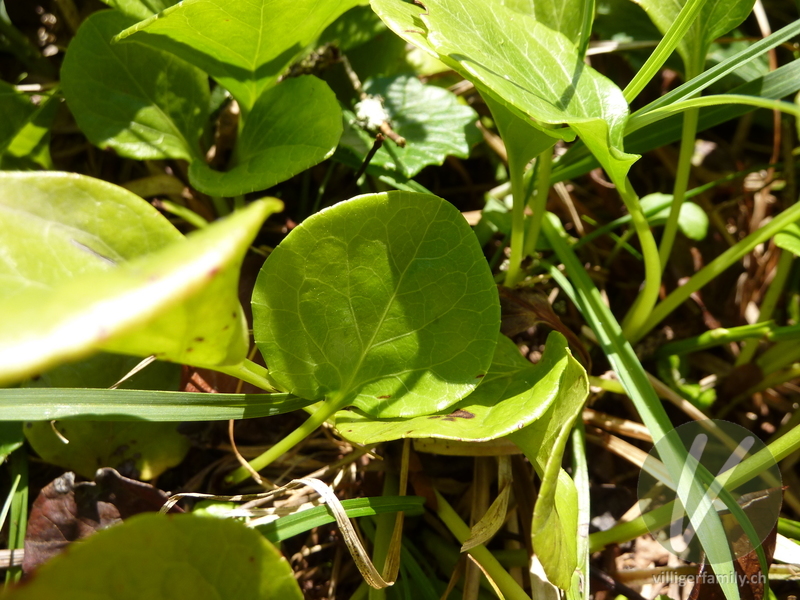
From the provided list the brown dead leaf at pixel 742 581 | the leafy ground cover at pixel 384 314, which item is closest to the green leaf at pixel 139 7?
the leafy ground cover at pixel 384 314

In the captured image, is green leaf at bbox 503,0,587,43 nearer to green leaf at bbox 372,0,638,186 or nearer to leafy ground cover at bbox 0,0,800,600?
leafy ground cover at bbox 0,0,800,600

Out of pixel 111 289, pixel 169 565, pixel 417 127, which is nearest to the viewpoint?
pixel 111 289

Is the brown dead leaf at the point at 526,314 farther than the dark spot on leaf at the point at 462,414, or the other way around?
the brown dead leaf at the point at 526,314

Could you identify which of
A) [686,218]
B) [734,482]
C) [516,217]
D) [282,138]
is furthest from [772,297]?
[282,138]

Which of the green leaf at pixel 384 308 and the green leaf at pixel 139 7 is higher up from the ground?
the green leaf at pixel 139 7

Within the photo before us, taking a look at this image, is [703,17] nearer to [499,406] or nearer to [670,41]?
[670,41]

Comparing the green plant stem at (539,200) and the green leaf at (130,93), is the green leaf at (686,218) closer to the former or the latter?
the green plant stem at (539,200)

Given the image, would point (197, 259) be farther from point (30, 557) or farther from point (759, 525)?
point (759, 525)
